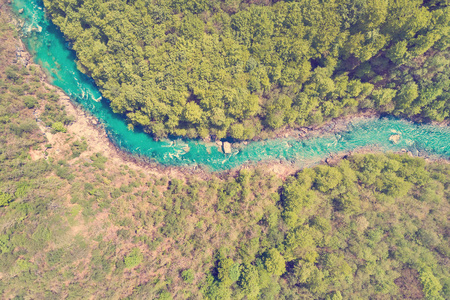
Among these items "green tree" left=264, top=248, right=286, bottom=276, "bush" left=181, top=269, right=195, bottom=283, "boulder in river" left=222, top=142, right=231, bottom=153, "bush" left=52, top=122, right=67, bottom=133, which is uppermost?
"bush" left=52, top=122, right=67, bottom=133

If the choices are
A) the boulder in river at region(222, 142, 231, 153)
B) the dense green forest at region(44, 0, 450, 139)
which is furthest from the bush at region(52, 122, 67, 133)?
the boulder in river at region(222, 142, 231, 153)

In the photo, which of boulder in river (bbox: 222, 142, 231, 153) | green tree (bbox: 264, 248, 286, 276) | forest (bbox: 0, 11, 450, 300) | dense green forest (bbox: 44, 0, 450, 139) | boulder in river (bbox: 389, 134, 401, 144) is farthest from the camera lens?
boulder in river (bbox: 389, 134, 401, 144)

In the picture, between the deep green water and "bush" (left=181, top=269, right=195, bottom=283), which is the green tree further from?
the deep green water

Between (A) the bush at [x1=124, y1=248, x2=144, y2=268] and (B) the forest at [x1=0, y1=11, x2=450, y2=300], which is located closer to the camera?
(B) the forest at [x1=0, y1=11, x2=450, y2=300]

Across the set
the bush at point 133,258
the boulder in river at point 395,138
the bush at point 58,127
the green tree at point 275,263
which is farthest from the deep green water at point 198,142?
the green tree at point 275,263

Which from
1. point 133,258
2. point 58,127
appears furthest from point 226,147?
point 58,127

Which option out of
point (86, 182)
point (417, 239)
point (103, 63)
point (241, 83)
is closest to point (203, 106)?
point (241, 83)
